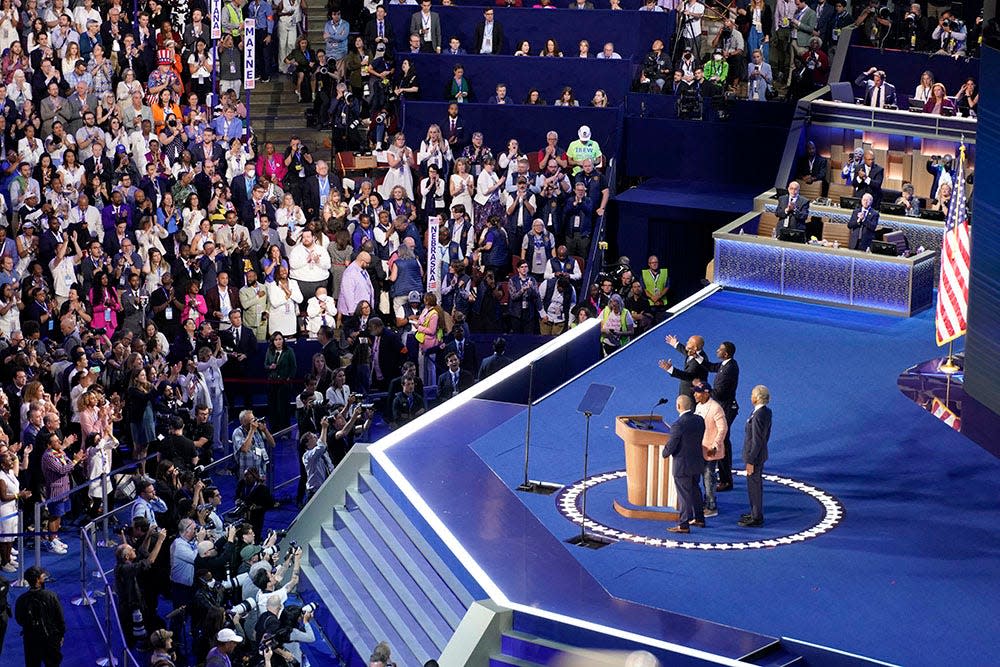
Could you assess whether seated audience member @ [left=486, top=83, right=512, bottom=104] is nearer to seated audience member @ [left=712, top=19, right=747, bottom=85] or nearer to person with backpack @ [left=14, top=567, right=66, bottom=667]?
seated audience member @ [left=712, top=19, right=747, bottom=85]

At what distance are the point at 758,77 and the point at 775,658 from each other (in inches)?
656

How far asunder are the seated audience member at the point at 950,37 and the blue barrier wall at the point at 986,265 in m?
13.4

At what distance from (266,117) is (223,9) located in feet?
6.36

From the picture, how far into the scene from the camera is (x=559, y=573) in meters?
14.8

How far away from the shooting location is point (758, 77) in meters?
28.9

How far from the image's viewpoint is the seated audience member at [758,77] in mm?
28859

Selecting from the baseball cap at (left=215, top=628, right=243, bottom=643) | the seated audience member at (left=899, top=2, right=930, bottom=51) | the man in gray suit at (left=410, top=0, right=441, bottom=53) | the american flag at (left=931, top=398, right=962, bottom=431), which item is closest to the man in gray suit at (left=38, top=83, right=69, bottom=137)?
the man in gray suit at (left=410, top=0, right=441, bottom=53)

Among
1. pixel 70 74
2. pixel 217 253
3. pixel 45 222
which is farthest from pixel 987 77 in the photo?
pixel 70 74

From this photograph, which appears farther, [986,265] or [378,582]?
[378,582]

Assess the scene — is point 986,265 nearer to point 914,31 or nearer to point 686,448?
point 686,448

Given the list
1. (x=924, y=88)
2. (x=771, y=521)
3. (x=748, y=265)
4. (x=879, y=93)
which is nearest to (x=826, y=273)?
(x=748, y=265)

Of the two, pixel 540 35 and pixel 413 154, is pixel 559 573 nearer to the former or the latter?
pixel 413 154

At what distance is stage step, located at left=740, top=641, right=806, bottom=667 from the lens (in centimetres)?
1362

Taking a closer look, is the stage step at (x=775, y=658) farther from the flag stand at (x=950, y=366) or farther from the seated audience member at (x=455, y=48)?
the seated audience member at (x=455, y=48)
